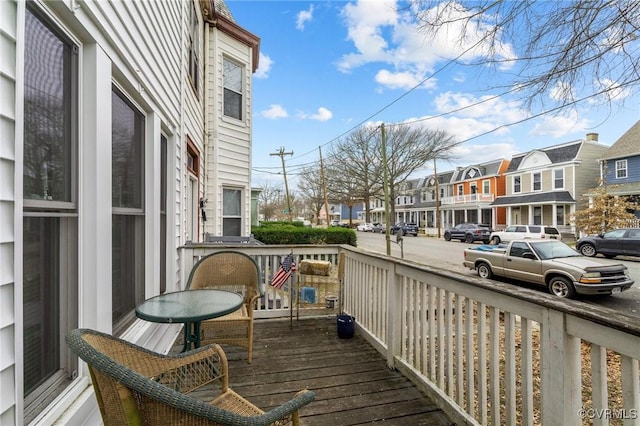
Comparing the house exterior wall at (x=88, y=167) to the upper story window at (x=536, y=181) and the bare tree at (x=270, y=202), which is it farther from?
the bare tree at (x=270, y=202)

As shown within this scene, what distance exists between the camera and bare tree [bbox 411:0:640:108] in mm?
2500

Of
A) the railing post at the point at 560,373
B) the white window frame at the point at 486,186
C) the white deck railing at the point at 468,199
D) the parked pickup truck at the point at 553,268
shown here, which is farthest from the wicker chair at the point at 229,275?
the white window frame at the point at 486,186

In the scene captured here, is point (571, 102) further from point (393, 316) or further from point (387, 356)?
point (387, 356)

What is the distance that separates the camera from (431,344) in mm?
2383

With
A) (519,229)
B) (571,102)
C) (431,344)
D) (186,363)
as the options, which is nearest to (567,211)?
(519,229)

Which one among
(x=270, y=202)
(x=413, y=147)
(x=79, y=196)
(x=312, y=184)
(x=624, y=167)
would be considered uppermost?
(x=413, y=147)

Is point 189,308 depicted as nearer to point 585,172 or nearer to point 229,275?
point 229,275

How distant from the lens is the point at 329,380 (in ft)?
8.62

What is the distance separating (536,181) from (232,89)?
2386 cm

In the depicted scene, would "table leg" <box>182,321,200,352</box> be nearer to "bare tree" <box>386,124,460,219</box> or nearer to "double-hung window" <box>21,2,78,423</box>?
"double-hung window" <box>21,2,78,423</box>

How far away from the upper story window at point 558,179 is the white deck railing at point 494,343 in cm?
2206

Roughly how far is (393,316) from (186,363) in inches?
71.9

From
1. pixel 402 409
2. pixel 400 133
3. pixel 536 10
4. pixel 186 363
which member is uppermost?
pixel 400 133

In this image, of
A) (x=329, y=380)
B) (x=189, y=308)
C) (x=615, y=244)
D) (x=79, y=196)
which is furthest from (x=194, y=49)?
(x=615, y=244)
